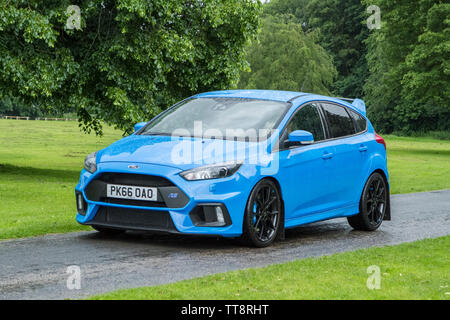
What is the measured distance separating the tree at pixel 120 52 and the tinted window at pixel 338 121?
343 inches

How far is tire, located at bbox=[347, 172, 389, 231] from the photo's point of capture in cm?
1048

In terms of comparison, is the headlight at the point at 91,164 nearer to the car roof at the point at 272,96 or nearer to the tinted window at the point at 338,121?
the car roof at the point at 272,96

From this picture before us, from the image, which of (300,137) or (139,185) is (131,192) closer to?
(139,185)

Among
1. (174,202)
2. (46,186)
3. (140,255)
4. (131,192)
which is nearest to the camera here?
(140,255)

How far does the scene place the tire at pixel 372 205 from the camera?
1048 centimetres

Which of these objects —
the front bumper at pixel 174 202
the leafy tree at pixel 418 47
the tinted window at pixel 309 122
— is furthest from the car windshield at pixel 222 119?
the leafy tree at pixel 418 47

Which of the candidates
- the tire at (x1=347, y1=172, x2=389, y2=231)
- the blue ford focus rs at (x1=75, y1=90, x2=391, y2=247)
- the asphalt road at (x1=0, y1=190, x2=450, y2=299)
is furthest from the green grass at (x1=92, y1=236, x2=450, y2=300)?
the tire at (x1=347, y1=172, x2=389, y2=231)

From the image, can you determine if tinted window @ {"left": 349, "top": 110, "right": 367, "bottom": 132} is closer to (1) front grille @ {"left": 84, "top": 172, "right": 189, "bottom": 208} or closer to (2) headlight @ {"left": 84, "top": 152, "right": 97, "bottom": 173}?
(1) front grille @ {"left": 84, "top": 172, "right": 189, "bottom": 208}

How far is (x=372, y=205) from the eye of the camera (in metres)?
10.7

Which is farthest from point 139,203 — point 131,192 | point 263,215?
point 263,215

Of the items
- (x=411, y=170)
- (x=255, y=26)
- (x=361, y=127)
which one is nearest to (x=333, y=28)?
(x=411, y=170)

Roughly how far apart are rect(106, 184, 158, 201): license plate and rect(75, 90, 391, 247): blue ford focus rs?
1 centimetres

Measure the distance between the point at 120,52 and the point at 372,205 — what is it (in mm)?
9997
